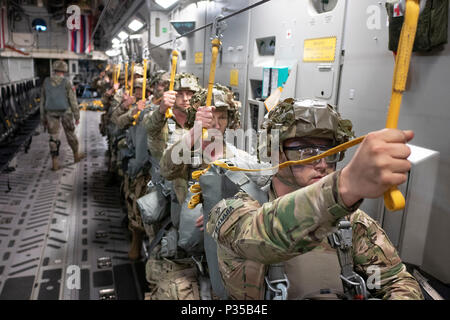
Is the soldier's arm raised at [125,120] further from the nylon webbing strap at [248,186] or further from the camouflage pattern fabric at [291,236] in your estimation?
the camouflage pattern fabric at [291,236]

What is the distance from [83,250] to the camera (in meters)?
4.22

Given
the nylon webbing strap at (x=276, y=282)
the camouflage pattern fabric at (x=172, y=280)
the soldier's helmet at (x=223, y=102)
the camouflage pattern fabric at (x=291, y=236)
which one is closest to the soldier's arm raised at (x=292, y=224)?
the camouflage pattern fabric at (x=291, y=236)

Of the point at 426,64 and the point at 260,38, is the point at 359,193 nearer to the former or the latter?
the point at 426,64

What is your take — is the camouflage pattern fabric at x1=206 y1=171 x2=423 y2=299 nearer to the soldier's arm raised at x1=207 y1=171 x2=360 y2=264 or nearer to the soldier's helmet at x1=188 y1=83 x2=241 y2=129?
the soldier's arm raised at x1=207 y1=171 x2=360 y2=264

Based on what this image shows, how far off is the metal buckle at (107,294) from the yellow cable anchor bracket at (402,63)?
3.21 metres

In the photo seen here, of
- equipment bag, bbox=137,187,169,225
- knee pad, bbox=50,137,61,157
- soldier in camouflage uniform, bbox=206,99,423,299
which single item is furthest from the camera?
knee pad, bbox=50,137,61,157

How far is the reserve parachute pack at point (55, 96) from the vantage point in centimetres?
748

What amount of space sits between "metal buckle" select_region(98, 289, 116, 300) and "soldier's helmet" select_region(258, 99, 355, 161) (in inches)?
99.4

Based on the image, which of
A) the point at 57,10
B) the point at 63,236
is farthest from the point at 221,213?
the point at 63,236

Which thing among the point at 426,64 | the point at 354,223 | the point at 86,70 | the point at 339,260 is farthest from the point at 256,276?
the point at 86,70

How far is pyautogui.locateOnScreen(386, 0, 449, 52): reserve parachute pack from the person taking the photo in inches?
55.6

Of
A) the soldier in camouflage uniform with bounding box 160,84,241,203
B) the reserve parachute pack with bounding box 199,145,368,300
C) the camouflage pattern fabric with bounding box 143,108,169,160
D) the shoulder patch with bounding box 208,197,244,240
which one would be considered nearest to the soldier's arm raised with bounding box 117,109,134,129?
the camouflage pattern fabric with bounding box 143,108,169,160

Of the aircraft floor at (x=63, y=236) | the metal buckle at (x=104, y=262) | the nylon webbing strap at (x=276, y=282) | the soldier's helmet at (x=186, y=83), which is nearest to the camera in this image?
the nylon webbing strap at (x=276, y=282)

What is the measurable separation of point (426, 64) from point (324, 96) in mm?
743
